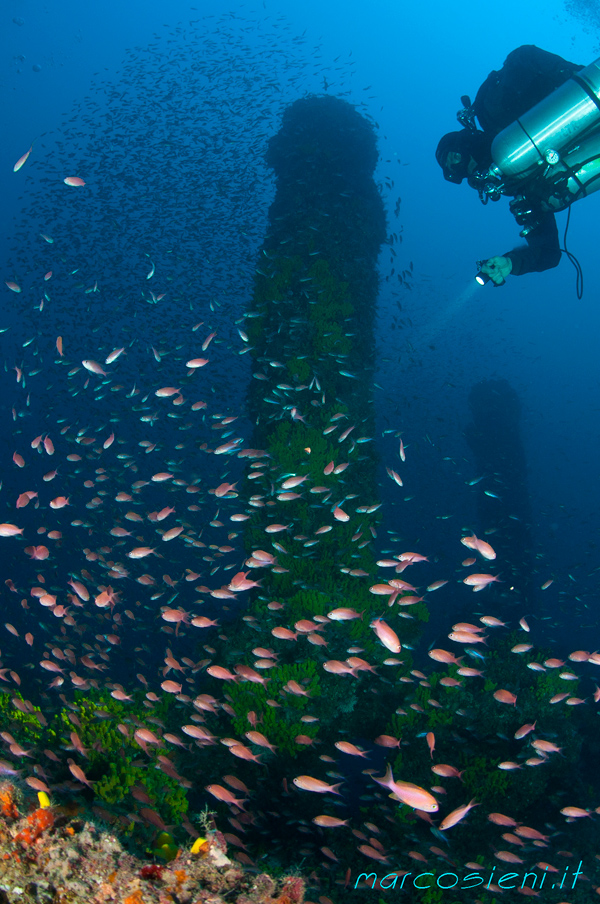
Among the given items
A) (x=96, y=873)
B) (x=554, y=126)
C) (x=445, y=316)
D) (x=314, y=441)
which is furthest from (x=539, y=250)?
(x=445, y=316)

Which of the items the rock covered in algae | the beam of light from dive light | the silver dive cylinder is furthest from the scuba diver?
the beam of light from dive light

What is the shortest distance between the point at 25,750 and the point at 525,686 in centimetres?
717

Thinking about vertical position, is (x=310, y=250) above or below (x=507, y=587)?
above

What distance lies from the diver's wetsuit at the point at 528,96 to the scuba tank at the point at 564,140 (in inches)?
13.4

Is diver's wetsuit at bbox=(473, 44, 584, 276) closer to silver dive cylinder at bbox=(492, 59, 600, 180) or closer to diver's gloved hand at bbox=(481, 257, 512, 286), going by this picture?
diver's gloved hand at bbox=(481, 257, 512, 286)

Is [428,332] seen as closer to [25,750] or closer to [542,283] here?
[542,283]

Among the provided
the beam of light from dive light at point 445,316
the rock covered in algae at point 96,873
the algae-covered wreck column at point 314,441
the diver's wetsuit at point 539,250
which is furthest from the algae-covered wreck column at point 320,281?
the beam of light from dive light at point 445,316

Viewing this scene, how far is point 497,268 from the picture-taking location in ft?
17.2

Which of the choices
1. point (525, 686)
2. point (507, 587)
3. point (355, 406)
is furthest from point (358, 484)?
point (507, 587)

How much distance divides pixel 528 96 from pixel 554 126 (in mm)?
1156

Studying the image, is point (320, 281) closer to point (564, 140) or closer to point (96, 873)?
point (564, 140)

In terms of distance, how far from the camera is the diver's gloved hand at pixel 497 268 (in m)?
5.24

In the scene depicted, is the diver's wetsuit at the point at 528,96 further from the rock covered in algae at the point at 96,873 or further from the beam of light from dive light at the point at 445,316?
the beam of light from dive light at the point at 445,316

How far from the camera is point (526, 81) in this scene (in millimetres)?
5770
